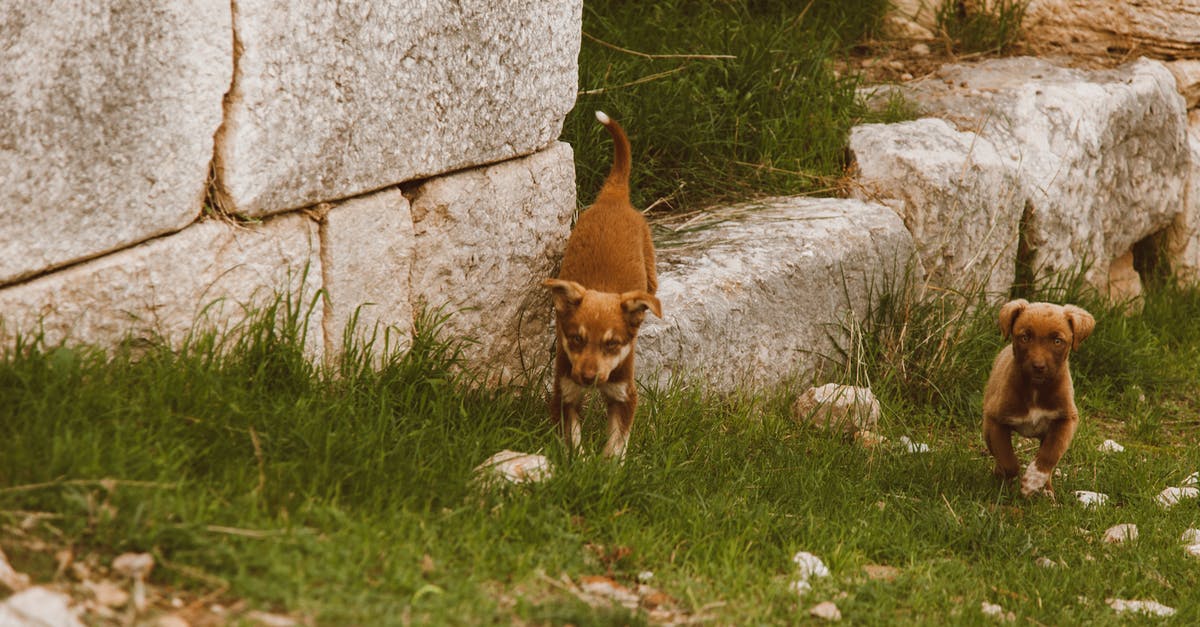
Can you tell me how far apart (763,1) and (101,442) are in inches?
235

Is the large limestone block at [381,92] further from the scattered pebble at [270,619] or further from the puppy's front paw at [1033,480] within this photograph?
the puppy's front paw at [1033,480]

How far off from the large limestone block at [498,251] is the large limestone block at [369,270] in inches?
4.2

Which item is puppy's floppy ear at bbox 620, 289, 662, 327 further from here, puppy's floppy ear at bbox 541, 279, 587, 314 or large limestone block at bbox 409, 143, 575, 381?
large limestone block at bbox 409, 143, 575, 381

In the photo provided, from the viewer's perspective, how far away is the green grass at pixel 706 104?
701 cm

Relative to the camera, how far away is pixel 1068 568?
4617mm

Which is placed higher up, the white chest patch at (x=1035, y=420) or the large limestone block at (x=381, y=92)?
the large limestone block at (x=381, y=92)

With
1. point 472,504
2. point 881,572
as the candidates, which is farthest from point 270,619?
point 881,572

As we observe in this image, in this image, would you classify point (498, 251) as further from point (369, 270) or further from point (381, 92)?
point (381, 92)

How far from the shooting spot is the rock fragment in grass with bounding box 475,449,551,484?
426 cm

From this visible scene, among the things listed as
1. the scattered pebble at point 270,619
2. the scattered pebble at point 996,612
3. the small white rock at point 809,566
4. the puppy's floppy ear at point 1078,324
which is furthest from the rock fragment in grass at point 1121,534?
the scattered pebble at point 270,619

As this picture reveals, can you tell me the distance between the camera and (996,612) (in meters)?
4.13

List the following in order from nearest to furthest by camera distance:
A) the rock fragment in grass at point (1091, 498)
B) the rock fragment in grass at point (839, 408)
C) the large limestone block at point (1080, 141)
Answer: the rock fragment in grass at point (1091, 498), the rock fragment in grass at point (839, 408), the large limestone block at point (1080, 141)

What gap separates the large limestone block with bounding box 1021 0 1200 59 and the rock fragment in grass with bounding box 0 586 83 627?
826cm

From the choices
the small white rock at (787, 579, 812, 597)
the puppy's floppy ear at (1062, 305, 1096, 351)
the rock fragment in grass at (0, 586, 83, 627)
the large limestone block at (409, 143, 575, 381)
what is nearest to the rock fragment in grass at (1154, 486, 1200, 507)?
the puppy's floppy ear at (1062, 305, 1096, 351)
